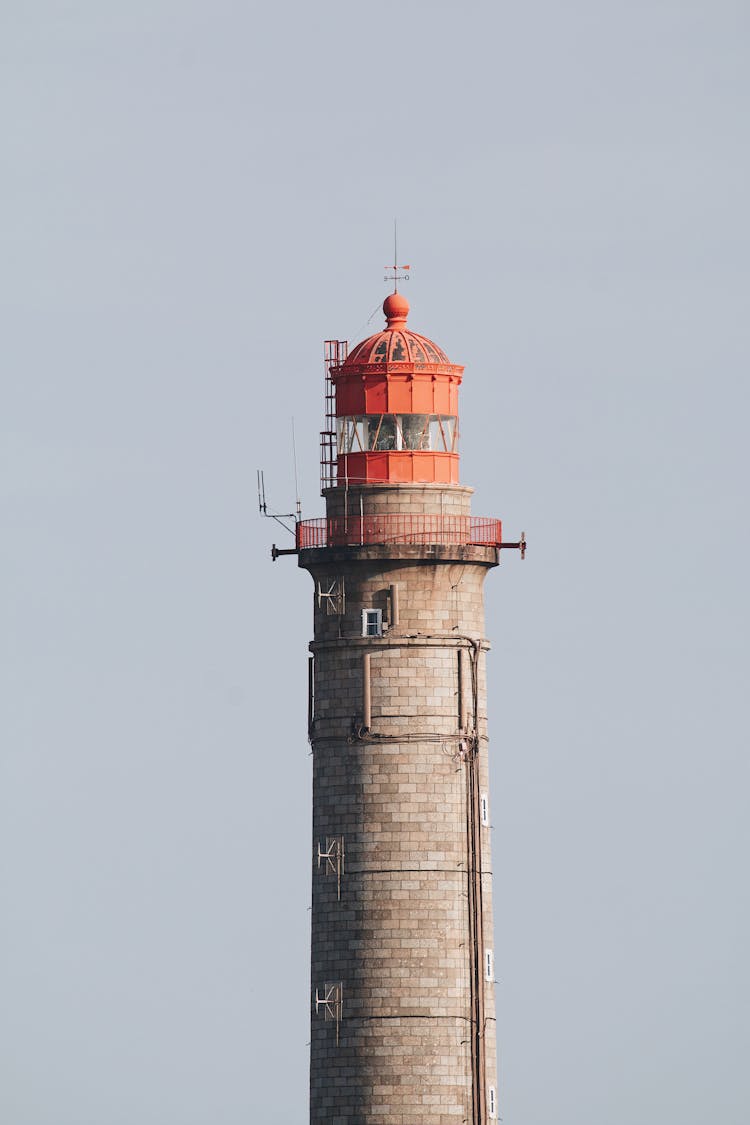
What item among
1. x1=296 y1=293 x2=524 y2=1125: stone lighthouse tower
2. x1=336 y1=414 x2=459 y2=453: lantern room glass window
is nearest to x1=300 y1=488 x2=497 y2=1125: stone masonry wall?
x1=296 y1=293 x2=524 y2=1125: stone lighthouse tower

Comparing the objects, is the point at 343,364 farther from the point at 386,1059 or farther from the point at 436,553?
the point at 386,1059

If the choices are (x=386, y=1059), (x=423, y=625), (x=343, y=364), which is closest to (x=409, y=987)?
(x=386, y=1059)

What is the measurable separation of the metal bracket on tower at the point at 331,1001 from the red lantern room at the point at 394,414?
47.6ft

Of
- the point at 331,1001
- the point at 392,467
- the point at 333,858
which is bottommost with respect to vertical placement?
the point at 331,1001

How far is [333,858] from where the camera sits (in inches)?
4879

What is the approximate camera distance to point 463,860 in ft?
406

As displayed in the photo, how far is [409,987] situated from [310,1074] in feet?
13.9

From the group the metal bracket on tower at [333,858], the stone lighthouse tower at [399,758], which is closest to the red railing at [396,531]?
the stone lighthouse tower at [399,758]

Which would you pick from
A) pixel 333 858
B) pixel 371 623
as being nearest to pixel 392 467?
pixel 371 623

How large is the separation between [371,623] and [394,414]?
621 centimetres

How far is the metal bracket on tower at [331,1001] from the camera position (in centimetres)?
12306

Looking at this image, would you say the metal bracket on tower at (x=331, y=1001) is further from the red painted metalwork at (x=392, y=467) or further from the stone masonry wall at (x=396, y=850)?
the red painted metalwork at (x=392, y=467)

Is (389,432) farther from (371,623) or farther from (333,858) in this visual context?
(333,858)

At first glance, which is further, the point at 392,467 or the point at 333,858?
the point at 392,467
